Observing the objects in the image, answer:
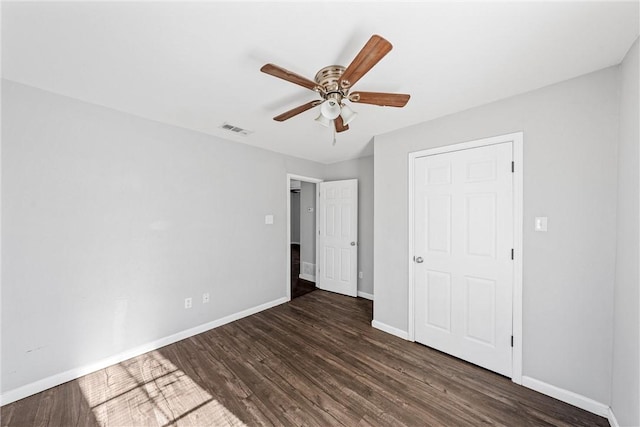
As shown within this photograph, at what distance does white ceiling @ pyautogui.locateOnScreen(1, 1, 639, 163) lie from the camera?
1.21m

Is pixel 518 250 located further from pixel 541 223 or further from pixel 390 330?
pixel 390 330

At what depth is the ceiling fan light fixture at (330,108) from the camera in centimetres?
160

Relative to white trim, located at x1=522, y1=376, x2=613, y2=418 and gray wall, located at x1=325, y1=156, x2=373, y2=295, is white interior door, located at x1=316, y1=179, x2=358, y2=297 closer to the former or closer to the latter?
gray wall, located at x1=325, y1=156, x2=373, y2=295

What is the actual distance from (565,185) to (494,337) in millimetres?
1408

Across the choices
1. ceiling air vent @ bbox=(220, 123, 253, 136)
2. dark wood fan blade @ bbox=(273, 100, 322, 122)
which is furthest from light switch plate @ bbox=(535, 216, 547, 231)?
ceiling air vent @ bbox=(220, 123, 253, 136)

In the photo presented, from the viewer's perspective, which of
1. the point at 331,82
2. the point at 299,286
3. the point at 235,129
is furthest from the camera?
the point at 299,286

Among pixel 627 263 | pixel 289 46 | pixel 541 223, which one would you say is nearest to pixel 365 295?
pixel 541 223

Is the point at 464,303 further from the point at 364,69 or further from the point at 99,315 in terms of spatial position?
the point at 99,315

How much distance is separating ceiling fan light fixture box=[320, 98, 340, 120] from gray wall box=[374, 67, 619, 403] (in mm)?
1523

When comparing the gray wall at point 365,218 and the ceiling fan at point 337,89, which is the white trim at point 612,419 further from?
the gray wall at point 365,218

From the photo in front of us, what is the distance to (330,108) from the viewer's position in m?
1.61

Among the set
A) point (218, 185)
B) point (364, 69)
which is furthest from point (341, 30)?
point (218, 185)

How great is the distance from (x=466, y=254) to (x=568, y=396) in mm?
1199

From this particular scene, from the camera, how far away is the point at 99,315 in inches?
86.7
